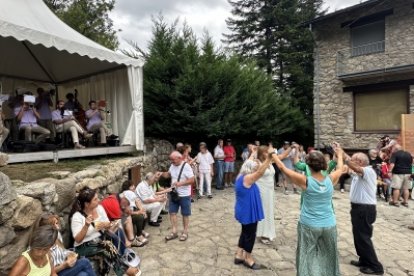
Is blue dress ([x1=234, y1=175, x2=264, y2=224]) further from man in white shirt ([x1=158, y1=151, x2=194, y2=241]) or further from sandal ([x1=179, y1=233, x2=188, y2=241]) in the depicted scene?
sandal ([x1=179, y1=233, x2=188, y2=241])

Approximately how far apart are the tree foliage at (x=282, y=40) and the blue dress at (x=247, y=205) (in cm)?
1311

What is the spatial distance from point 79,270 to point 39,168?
249 centimetres

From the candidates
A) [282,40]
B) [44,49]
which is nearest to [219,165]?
[44,49]

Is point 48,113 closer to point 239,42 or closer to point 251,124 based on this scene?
point 251,124

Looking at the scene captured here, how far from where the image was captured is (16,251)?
3078 mm

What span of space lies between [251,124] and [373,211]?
26.5 ft

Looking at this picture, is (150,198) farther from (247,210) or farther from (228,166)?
(228,166)

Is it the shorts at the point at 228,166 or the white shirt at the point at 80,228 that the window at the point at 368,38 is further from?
the white shirt at the point at 80,228

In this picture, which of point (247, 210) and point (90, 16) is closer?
point (247, 210)

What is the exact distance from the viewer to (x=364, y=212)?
468 cm

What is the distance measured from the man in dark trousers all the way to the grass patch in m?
4.53

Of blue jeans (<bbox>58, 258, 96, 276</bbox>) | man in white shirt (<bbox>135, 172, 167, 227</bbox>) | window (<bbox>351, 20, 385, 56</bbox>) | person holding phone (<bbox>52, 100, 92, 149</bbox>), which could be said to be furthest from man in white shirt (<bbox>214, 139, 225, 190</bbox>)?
window (<bbox>351, 20, 385, 56</bbox>)

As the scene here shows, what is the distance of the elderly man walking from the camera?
462 centimetres

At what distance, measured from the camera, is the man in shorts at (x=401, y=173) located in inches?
348
